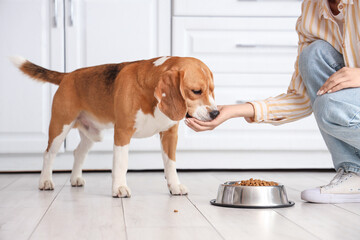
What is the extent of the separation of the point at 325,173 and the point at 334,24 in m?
1.36

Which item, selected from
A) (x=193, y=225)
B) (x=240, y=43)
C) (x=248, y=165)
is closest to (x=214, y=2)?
(x=240, y=43)

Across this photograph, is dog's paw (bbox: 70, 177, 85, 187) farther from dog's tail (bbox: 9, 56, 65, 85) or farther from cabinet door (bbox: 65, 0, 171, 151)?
cabinet door (bbox: 65, 0, 171, 151)

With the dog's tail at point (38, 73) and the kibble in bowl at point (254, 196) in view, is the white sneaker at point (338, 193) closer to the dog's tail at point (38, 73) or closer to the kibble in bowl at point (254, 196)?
the kibble in bowl at point (254, 196)

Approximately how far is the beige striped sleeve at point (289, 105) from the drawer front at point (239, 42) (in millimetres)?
918

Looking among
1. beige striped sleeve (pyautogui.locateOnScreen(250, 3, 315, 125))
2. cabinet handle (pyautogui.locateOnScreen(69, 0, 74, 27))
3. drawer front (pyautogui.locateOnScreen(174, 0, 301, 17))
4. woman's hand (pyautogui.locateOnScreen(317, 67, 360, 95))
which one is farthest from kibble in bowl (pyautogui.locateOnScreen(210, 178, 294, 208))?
cabinet handle (pyautogui.locateOnScreen(69, 0, 74, 27))

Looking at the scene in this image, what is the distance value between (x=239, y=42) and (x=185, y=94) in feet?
3.71

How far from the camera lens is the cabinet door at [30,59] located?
9.33 ft

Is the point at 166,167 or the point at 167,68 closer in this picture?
the point at 167,68

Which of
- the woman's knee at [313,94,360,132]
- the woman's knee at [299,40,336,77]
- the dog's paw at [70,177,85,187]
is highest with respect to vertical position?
the woman's knee at [299,40,336,77]

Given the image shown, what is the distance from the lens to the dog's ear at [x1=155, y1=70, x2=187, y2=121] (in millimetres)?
1865

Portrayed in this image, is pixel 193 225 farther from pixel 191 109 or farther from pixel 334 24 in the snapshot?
pixel 334 24

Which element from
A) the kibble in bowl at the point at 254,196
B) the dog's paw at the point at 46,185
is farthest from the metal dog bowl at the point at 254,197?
the dog's paw at the point at 46,185

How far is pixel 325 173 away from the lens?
298 cm

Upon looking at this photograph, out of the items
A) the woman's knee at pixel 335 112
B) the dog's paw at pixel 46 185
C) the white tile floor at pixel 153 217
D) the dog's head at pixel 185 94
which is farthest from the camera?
the dog's paw at pixel 46 185
